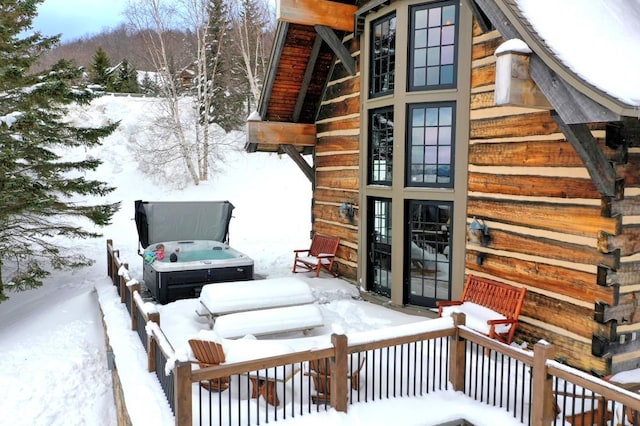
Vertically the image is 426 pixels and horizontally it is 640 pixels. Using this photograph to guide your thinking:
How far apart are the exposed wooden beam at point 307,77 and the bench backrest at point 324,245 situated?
111 inches

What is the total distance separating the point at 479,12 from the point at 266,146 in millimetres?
6648

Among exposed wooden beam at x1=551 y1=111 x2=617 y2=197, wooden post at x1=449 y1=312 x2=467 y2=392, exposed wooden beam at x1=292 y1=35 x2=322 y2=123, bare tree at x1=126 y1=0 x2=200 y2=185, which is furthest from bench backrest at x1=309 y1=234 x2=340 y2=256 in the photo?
bare tree at x1=126 y1=0 x2=200 y2=185

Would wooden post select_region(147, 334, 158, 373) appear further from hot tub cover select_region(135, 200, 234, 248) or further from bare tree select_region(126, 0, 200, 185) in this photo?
bare tree select_region(126, 0, 200, 185)

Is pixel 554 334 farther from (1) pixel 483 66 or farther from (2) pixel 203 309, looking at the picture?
(2) pixel 203 309

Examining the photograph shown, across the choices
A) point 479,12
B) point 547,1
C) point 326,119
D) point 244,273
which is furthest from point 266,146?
point 547,1

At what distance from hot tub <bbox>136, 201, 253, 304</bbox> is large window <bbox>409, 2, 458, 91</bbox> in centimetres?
466

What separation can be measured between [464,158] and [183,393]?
5231 millimetres

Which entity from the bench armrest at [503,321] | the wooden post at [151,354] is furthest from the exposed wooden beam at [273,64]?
the bench armrest at [503,321]

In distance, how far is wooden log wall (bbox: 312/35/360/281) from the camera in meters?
9.65

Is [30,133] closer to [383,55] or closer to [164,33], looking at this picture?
[383,55]

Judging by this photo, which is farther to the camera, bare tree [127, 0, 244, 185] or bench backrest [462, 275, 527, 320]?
bare tree [127, 0, 244, 185]

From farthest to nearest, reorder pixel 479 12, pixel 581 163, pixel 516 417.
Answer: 1. pixel 479 12
2. pixel 581 163
3. pixel 516 417

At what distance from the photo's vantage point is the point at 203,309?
24.1 feet

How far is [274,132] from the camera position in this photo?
429 inches
